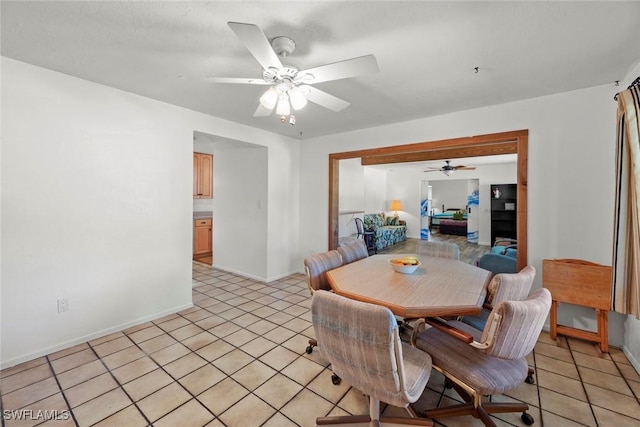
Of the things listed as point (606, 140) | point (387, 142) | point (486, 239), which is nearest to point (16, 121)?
point (387, 142)

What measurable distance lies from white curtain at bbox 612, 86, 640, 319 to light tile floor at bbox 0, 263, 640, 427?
27.1 inches

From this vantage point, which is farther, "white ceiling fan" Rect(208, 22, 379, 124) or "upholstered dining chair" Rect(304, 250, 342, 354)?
"upholstered dining chair" Rect(304, 250, 342, 354)

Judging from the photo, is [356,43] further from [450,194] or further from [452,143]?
[450,194]

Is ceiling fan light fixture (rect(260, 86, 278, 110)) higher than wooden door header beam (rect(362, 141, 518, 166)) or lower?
lower

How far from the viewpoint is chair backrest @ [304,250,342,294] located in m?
2.21

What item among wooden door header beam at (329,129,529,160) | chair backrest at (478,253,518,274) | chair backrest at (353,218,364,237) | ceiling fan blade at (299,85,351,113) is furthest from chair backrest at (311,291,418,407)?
chair backrest at (353,218,364,237)

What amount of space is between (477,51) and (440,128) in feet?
4.74

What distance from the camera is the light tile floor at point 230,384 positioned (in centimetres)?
162

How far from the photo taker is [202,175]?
19.1ft

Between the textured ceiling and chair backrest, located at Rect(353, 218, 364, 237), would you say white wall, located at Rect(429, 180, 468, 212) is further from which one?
the textured ceiling

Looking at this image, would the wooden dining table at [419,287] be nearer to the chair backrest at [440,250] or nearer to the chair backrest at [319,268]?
the chair backrest at [319,268]

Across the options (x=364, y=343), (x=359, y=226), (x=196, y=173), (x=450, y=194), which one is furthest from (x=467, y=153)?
(x=450, y=194)

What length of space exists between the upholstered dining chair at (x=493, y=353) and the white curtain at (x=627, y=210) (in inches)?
33.6

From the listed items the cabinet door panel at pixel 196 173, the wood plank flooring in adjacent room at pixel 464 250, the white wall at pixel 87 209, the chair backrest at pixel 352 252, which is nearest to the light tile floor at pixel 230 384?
the white wall at pixel 87 209
